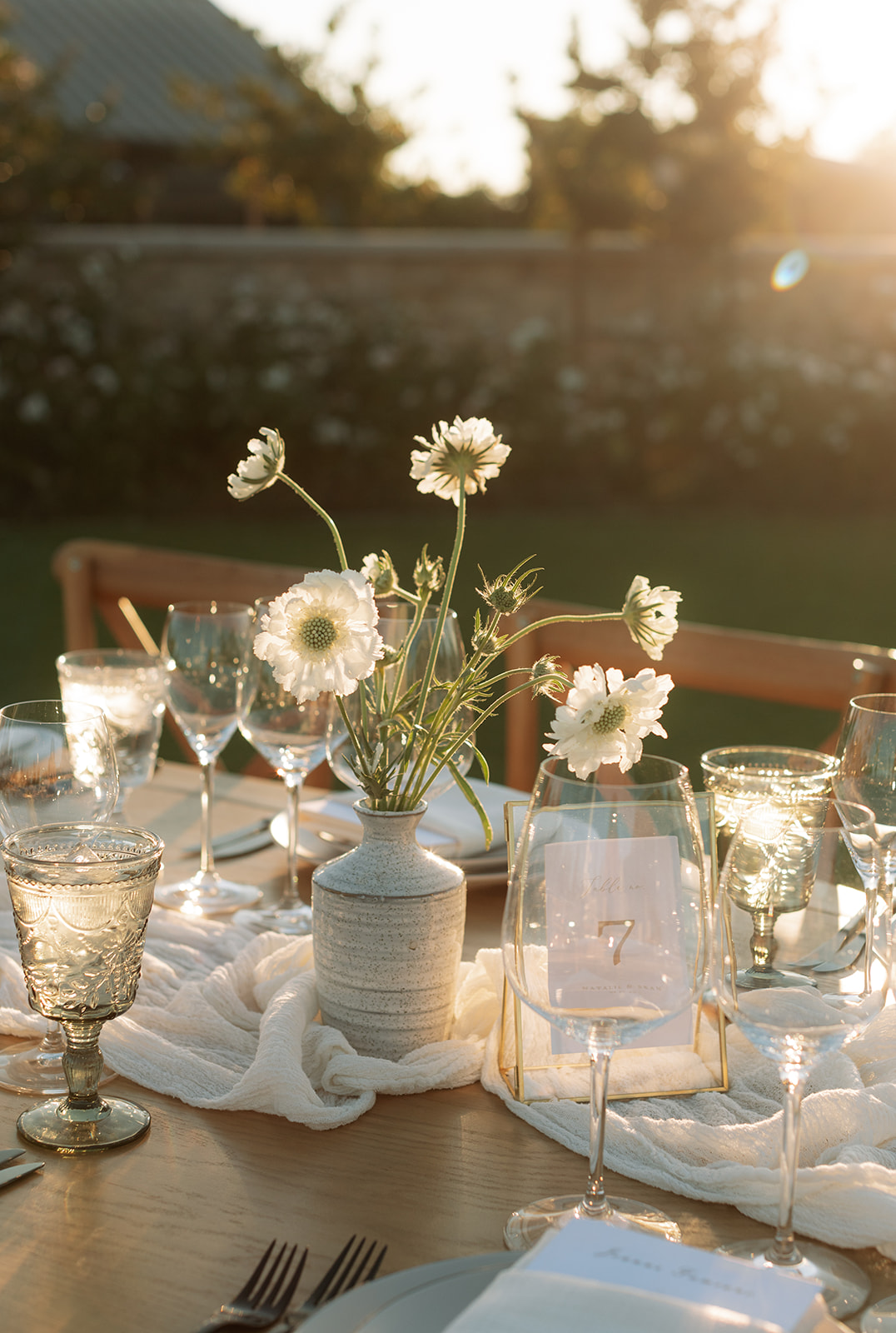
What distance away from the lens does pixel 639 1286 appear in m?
0.70

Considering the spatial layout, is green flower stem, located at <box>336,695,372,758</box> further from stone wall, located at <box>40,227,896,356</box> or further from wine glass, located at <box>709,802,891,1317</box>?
stone wall, located at <box>40,227,896,356</box>

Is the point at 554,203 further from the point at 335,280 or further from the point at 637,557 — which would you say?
the point at 637,557

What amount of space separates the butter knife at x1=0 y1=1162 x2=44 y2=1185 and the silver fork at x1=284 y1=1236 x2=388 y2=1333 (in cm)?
23

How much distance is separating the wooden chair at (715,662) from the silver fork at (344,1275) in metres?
1.14

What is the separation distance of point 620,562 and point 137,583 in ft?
14.9

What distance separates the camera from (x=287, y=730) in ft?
4.65

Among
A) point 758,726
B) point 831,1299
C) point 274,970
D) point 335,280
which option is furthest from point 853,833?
point 335,280

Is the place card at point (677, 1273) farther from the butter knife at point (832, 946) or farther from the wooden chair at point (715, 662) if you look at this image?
the wooden chair at point (715, 662)

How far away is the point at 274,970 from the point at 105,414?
6.85 m

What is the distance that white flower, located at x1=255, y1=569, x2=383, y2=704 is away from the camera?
97 cm

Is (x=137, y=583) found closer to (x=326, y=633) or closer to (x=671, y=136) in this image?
(x=326, y=633)

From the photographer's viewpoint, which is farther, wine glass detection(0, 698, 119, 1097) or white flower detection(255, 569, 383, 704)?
wine glass detection(0, 698, 119, 1097)

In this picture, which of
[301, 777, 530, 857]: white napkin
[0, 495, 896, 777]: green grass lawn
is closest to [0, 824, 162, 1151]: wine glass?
[301, 777, 530, 857]: white napkin

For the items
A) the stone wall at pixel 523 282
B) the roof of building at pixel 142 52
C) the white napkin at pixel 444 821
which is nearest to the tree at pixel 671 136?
the stone wall at pixel 523 282
